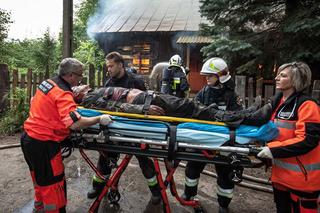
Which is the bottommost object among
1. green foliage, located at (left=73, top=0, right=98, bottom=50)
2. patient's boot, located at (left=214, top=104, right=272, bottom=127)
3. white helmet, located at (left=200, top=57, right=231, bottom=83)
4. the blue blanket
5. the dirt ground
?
the dirt ground

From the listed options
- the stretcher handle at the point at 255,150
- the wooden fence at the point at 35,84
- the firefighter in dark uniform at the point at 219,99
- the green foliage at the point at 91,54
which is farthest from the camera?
the green foliage at the point at 91,54

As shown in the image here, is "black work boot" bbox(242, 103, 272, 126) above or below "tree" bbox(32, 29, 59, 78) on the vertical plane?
below

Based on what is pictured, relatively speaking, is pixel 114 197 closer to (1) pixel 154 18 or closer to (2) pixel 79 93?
(2) pixel 79 93

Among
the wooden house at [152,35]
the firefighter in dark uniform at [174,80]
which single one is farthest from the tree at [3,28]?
the firefighter in dark uniform at [174,80]

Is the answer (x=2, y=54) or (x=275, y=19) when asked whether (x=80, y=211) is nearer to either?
(x=275, y=19)

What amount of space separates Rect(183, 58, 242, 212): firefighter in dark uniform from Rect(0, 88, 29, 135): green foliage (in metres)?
5.22

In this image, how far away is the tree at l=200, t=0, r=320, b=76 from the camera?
5164 millimetres

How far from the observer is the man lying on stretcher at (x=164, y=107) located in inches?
111

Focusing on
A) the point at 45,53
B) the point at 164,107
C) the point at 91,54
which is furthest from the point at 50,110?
the point at 91,54

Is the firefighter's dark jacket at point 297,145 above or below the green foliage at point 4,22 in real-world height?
below

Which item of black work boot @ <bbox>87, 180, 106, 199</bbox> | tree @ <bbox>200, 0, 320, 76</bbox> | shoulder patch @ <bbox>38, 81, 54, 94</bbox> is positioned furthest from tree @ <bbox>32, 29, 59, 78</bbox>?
shoulder patch @ <bbox>38, 81, 54, 94</bbox>

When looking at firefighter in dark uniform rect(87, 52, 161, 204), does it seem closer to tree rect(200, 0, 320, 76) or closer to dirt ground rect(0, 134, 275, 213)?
dirt ground rect(0, 134, 275, 213)

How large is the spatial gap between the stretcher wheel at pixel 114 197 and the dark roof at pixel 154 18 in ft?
37.7

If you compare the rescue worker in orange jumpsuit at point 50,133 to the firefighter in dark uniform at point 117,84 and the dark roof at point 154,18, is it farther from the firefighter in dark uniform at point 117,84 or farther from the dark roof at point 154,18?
the dark roof at point 154,18
